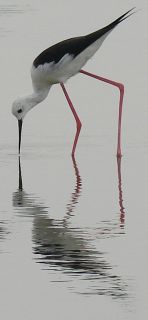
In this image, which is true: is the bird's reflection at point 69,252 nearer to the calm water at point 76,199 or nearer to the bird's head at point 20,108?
the calm water at point 76,199

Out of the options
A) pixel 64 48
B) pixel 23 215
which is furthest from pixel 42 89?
pixel 23 215

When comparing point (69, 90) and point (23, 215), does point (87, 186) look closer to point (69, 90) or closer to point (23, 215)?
point (23, 215)

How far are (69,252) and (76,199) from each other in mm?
2106

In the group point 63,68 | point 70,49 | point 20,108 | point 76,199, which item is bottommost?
point 76,199

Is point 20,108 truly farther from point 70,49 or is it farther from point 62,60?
point 70,49

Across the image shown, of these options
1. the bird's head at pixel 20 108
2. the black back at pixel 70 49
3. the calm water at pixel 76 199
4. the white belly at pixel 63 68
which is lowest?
the calm water at pixel 76 199

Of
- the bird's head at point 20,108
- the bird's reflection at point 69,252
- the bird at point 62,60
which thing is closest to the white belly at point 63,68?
the bird at point 62,60

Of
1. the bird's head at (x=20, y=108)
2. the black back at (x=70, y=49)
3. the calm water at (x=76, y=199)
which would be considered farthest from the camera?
the bird's head at (x=20, y=108)

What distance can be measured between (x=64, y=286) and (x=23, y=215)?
2265 millimetres

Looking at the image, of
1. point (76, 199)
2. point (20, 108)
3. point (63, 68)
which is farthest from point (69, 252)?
point (63, 68)

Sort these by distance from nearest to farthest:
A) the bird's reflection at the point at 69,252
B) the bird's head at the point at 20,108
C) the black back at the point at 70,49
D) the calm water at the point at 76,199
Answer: the calm water at the point at 76,199 < the bird's reflection at the point at 69,252 < the black back at the point at 70,49 < the bird's head at the point at 20,108

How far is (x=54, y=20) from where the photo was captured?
81.4 feet

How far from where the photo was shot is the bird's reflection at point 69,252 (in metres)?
7.60

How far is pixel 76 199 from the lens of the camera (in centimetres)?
1050
